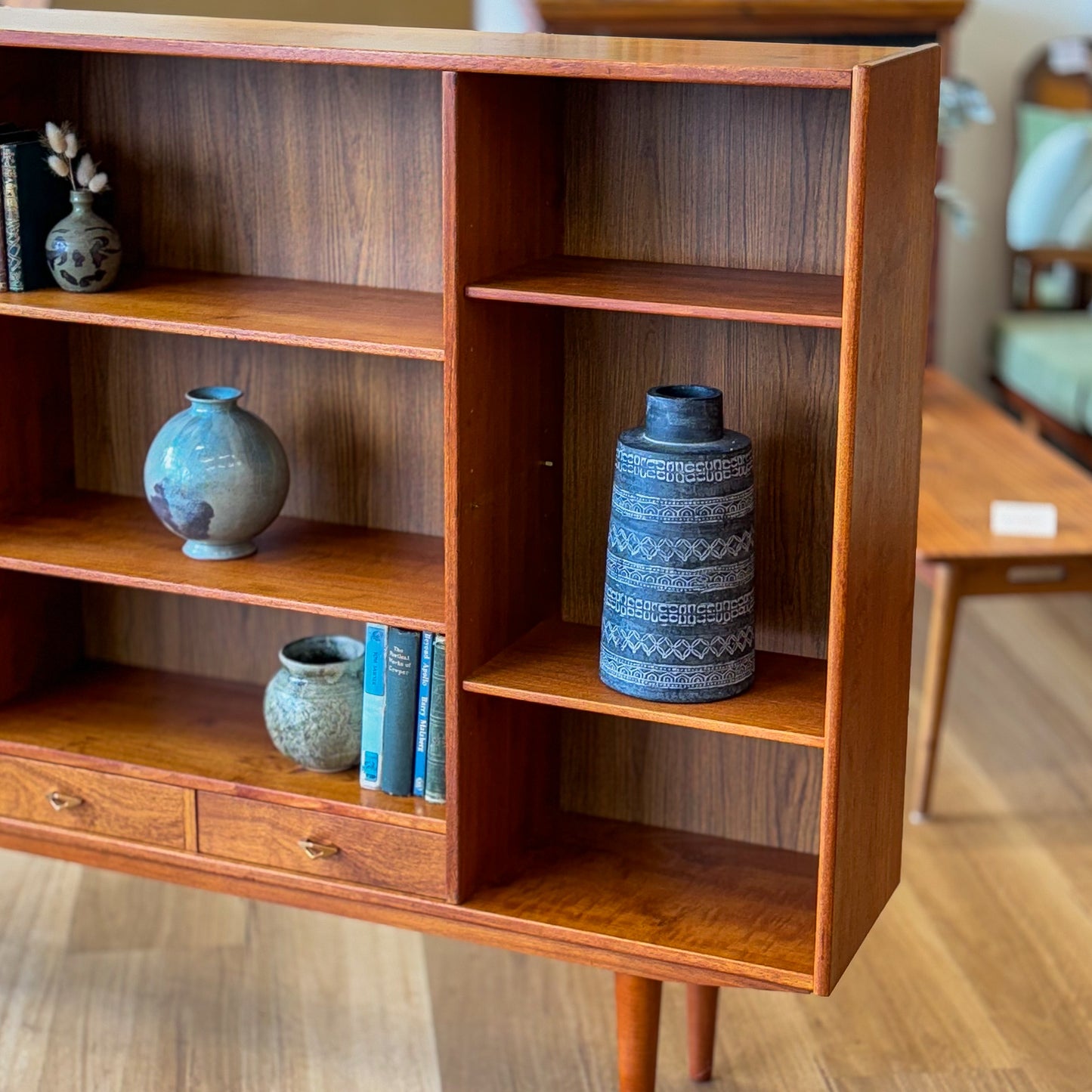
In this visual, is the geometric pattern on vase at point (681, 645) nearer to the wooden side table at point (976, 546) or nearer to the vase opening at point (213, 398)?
the vase opening at point (213, 398)

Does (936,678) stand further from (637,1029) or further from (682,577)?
(682,577)

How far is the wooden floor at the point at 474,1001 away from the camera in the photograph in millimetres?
2449

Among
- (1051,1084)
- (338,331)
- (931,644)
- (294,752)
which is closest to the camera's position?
(338,331)

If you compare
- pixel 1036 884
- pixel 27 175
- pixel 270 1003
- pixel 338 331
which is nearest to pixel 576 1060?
pixel 270 1003

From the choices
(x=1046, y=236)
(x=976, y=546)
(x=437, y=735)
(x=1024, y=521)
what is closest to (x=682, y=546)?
(x=437, y=735)

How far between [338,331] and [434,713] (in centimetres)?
51

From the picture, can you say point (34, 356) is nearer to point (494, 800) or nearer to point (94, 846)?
point (94, 846)

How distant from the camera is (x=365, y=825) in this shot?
84.7 inches

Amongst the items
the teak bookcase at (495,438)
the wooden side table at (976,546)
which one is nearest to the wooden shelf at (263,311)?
the teak bookcase at (495,438)

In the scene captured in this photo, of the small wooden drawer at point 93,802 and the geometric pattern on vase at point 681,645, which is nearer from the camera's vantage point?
the geometric pattern on vase at point 681,645

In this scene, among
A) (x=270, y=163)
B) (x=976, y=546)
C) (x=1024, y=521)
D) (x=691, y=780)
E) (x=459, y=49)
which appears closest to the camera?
(x=459, y=49)

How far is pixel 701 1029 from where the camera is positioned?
2404 mm

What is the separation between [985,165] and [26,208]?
13.6ft

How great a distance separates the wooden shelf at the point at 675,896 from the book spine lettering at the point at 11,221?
3.30 feet
